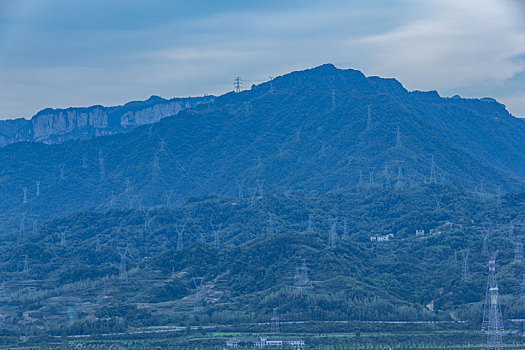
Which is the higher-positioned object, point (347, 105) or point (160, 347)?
point (347, 105)

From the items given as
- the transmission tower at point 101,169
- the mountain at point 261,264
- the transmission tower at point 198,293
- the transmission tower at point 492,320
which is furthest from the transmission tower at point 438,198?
the transmission tower at point 101,169

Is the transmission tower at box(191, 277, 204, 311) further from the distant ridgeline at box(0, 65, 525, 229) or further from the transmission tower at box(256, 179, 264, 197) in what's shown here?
the transmission tower at box(256, 179, 264, 197)

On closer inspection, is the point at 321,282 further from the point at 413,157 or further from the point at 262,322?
the point at 413,157

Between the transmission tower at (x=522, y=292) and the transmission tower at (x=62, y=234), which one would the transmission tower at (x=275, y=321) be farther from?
the transmission tower at (x=62, y=234)

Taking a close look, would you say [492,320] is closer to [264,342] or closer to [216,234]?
[264,342]

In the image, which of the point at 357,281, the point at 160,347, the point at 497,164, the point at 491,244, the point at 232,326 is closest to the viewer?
the point at 160,347

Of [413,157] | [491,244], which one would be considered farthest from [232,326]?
[413,157]
